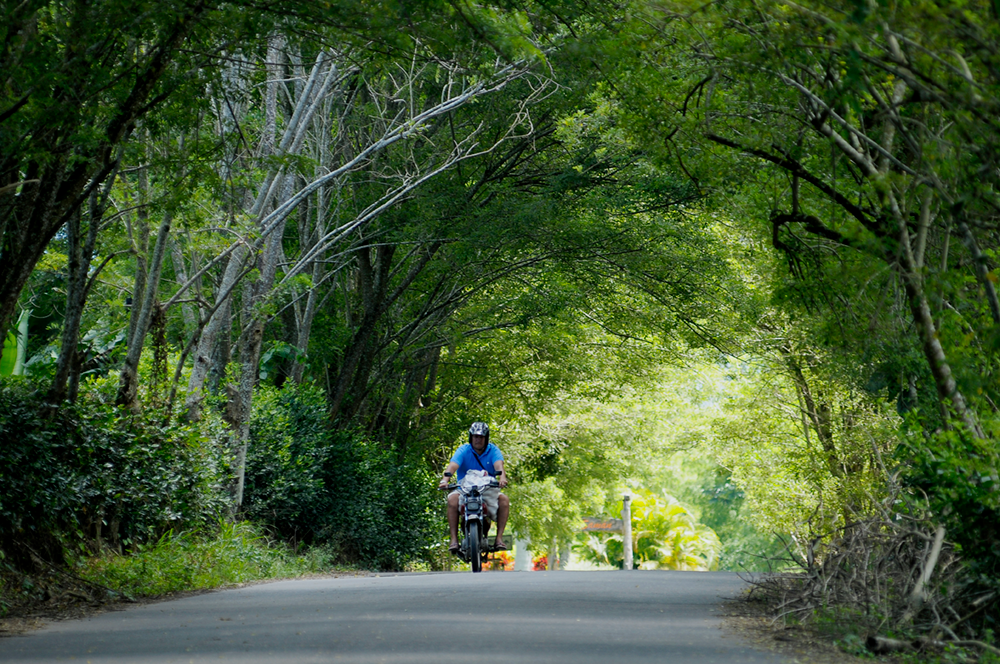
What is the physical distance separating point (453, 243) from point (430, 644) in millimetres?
13598

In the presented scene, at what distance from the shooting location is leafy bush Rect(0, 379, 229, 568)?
10.1 metres

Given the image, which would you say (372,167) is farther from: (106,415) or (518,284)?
(106,415)

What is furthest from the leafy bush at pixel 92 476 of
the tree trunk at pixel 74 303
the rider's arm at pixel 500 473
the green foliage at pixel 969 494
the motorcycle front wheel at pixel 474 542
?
the green foliage at pixel 969 494

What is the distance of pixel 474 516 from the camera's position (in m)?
14.9

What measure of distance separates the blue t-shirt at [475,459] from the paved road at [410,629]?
144 inches

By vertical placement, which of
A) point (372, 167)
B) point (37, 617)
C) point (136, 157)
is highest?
point (372, 167)

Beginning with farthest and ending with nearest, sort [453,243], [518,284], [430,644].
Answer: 1. [518,284]
2. [453,243]
3. [430,644]

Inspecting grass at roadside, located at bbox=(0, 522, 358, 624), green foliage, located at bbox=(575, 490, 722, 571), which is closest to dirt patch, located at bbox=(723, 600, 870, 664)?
grass at roadside, located at bbox=(0, 522, 358, 624)

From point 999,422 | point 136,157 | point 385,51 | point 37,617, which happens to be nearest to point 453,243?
point 136,157

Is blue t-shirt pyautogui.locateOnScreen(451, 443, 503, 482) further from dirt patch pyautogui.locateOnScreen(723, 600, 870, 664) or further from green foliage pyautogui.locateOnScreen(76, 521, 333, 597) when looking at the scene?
dirt patch pyautogui.locateOnScreen(723, 600, 870, 664)

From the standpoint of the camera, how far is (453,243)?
20.2 metres

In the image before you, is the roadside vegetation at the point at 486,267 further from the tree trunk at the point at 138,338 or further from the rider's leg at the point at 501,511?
the rider's leg at the point at 501,511

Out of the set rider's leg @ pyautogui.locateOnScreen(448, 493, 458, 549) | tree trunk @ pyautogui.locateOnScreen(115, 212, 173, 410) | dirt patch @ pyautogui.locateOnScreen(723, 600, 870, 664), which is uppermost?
tree trunk @ pyautogui.locateOnScreen(115, 212, 173, 410)

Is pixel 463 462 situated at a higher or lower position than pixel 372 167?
lower
